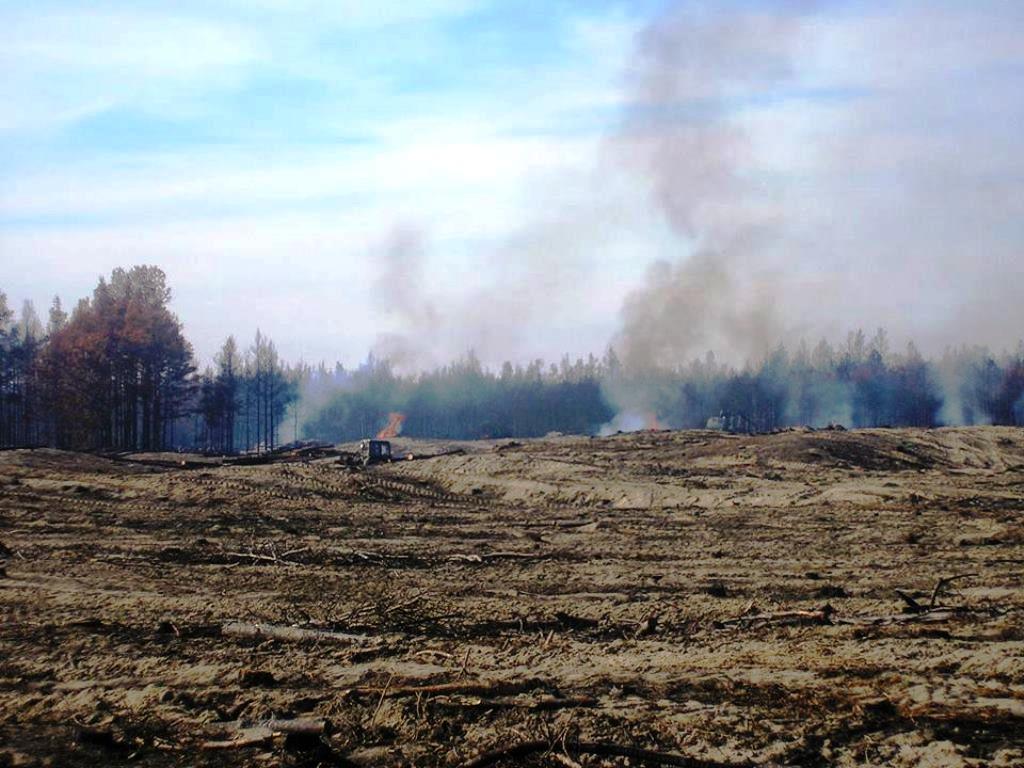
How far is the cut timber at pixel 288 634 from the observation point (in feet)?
26.9

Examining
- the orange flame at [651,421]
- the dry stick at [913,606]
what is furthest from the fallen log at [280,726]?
the orange flame at [651,421]

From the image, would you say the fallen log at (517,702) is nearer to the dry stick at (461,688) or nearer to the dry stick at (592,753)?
the dry stick at (461,688)

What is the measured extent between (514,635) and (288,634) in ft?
6.58

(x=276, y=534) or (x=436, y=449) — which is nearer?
(x=276, y=534)

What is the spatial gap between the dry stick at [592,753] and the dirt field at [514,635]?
2 cm

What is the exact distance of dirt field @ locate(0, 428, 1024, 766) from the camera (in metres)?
5.82

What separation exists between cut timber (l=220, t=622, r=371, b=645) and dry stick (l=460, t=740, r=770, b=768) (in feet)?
9.72

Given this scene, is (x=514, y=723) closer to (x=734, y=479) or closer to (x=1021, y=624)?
(x=1021, y=624)

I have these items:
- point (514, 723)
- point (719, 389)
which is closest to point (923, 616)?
point (514, 723)

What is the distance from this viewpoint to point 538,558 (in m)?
13.0

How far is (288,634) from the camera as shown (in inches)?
331

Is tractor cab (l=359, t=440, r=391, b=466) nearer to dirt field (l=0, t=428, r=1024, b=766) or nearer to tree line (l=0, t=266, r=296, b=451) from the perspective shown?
dirt field (l=0, t=428, r=1024, b=766)

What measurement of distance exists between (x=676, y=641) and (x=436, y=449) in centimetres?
3862

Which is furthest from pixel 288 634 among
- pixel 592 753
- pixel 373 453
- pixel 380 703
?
pixel 373 453
